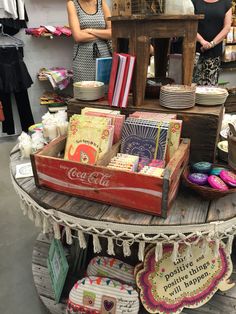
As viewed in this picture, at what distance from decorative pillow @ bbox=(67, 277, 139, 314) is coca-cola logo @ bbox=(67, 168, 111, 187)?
0.58 meters

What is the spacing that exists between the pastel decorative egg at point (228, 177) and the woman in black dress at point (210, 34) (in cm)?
206

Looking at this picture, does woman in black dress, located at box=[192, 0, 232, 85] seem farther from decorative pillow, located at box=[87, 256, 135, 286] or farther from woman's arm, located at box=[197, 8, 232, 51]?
decorative pillow, located at box=[87, 256, 135, 286]

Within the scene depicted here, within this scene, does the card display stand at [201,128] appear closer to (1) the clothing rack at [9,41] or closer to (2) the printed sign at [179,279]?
(2) the printed sign at [179,279]

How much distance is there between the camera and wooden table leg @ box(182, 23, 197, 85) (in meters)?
1.18

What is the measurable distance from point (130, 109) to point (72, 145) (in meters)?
0.32

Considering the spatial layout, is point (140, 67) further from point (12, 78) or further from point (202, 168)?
point (12, 78)

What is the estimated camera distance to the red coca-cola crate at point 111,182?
2.94 feet

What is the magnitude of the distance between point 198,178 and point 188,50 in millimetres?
563

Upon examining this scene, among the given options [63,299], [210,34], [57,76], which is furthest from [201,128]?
[57,76]

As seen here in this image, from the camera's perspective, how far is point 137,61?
47.4 inches

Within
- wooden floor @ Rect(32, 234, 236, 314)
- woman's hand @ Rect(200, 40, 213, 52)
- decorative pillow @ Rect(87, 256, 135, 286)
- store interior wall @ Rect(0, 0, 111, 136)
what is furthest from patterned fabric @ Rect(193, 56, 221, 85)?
decorative pillow @ Rect(87, 256, 135, 286)

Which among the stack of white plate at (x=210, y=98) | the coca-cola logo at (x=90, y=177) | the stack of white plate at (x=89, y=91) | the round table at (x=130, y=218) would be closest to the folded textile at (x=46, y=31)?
the stack of white plate at (x=89, y=91)

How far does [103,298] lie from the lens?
50.6 inches

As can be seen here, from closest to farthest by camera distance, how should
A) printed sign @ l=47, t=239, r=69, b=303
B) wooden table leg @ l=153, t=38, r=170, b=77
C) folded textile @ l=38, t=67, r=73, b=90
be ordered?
printed sign @ l=47, t=239, r=69, b=303, wooden table leg @ l=153, t=38, r=170, b=77, folded textile @ l=38, t=67, r=73, b=90
